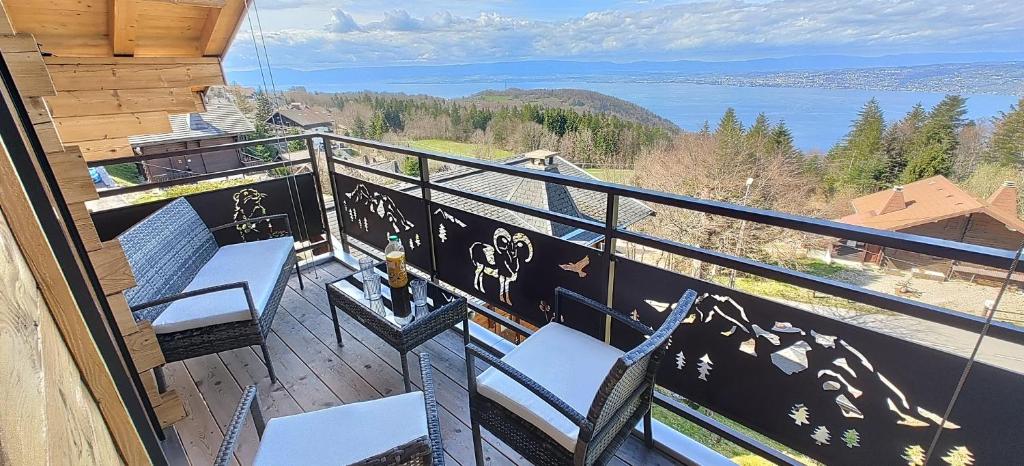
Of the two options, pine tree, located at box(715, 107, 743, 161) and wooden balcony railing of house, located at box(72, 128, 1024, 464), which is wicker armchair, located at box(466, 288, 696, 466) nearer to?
wooden balcony railing of house, located at box(72, 128, 1024, 464)

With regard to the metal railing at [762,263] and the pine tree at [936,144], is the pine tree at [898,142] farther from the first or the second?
the metal railing at [762,263]

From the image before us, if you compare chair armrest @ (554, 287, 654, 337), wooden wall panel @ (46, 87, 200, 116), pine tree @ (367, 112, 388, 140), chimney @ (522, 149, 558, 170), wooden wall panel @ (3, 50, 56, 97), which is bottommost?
chimney @ (522, 149, 558, 170)

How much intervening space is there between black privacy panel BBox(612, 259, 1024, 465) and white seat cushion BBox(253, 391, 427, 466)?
38.1 inches

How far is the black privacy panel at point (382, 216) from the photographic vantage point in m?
2.71

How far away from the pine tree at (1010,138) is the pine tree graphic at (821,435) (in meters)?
16.6

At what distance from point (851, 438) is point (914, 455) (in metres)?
0.15

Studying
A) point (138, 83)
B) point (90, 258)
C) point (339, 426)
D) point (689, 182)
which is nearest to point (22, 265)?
point (339, 426)

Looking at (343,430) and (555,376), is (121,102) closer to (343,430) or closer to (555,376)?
(343,430)

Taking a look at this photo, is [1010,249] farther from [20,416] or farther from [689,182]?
[689,182]

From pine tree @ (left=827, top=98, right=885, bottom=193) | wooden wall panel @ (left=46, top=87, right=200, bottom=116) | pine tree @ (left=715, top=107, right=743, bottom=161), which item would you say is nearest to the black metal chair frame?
wooden wall panel @ (left=46, top=87, right=200, bottom=116)

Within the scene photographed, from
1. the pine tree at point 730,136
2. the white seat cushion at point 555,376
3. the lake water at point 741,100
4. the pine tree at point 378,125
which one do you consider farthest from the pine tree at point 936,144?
the pine tree at point 378,125

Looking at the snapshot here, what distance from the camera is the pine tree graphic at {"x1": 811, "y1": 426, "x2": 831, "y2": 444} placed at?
4.56 ft

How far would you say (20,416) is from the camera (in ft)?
1.35

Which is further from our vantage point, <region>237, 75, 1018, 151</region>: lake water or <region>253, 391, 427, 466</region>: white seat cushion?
<region>237, 75, 1018, 151</region>: lake water
